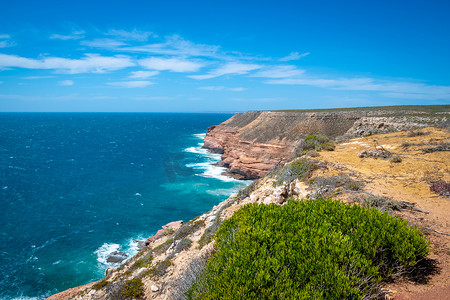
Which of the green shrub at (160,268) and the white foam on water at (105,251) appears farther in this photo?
the white foam on water at (105,251)

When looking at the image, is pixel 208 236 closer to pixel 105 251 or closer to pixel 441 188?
pixel 441 188

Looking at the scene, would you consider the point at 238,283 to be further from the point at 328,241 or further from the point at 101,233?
the point at 101,233

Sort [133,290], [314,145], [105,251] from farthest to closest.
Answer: [105,251] < [314,145] < [133,290]

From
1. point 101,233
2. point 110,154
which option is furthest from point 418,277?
point 110,154

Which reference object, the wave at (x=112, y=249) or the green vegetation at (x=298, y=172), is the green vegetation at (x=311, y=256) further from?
the wave at (x=112, y=249)

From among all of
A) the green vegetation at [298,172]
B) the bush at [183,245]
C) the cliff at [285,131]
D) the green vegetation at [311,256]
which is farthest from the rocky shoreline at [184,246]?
the cliff at [285,131]

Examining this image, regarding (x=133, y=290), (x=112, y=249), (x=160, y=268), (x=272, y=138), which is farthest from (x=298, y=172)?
(x=272, y=138)
